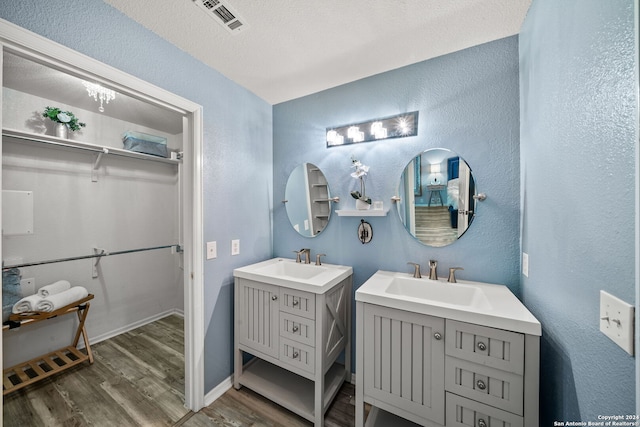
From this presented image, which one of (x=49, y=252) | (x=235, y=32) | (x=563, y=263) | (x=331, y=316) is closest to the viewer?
(x=563, y=263)

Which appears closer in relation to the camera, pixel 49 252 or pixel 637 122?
pixel 637 122

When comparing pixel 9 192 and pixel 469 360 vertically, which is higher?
pixel 9 192

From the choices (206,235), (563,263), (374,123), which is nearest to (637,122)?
(563,263)

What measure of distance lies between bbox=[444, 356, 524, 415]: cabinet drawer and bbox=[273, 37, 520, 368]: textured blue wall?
24.6 inches

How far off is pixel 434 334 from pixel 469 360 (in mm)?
167

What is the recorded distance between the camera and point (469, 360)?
1.09 m

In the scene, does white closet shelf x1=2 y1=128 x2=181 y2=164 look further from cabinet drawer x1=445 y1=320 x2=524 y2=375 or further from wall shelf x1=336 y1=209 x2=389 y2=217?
cabinet drawer x1=445 y1=320 x2=524 y2=375

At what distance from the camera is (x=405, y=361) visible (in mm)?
1230

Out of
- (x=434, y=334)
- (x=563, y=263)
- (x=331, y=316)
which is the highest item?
(x=563, y=263)

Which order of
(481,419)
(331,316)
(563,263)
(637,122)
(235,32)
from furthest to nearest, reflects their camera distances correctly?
(331,316)
(235,32)
(481,419)
(563,263)
(637,122)

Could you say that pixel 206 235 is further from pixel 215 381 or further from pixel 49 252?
pixel 49 252

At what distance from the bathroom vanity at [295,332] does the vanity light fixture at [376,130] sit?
1.05 meters

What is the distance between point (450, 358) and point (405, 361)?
8.6 inches

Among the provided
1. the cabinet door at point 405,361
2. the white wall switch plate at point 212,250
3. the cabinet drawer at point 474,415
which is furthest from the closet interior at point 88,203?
the cabinet drawer at point 474,415
